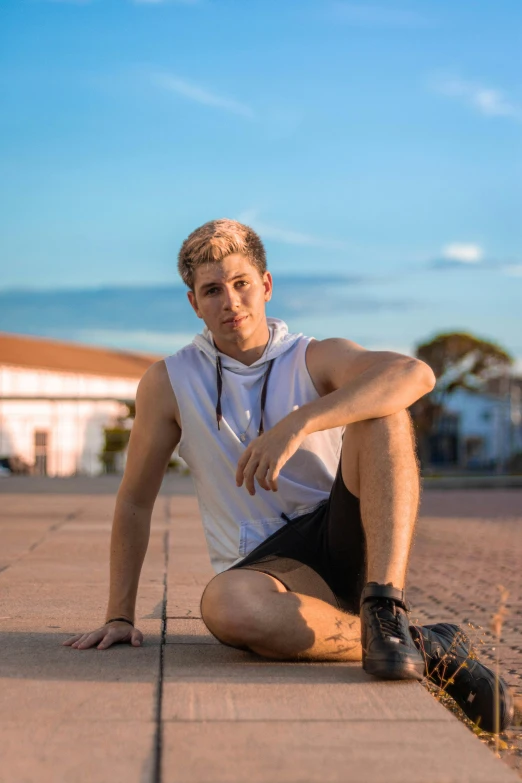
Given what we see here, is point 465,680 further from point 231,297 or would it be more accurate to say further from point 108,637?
point 231,297

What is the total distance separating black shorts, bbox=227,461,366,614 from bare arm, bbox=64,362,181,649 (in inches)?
13.6

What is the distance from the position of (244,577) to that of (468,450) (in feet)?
288

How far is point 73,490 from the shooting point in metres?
18.0

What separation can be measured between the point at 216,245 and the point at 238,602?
1077 mm

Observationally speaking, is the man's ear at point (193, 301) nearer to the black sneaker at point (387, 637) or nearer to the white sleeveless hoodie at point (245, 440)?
the white sleeveless hoodie at point (245, 440)

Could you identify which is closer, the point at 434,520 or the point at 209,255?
the point at 209,255

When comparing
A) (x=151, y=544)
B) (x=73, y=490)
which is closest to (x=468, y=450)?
(x=73, y=490)

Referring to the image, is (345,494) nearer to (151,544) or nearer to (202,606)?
(202,606)

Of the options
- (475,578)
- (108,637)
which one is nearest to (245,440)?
(108,637)

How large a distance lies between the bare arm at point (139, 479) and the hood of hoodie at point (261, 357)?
0.15 m

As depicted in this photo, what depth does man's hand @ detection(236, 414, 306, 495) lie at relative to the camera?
111 inches

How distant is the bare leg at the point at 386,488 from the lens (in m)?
2.78

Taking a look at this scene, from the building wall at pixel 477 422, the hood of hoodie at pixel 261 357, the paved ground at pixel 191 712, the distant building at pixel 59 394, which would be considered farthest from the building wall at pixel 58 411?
the hood of hoodie at pixel 261 357

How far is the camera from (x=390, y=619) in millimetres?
2725
